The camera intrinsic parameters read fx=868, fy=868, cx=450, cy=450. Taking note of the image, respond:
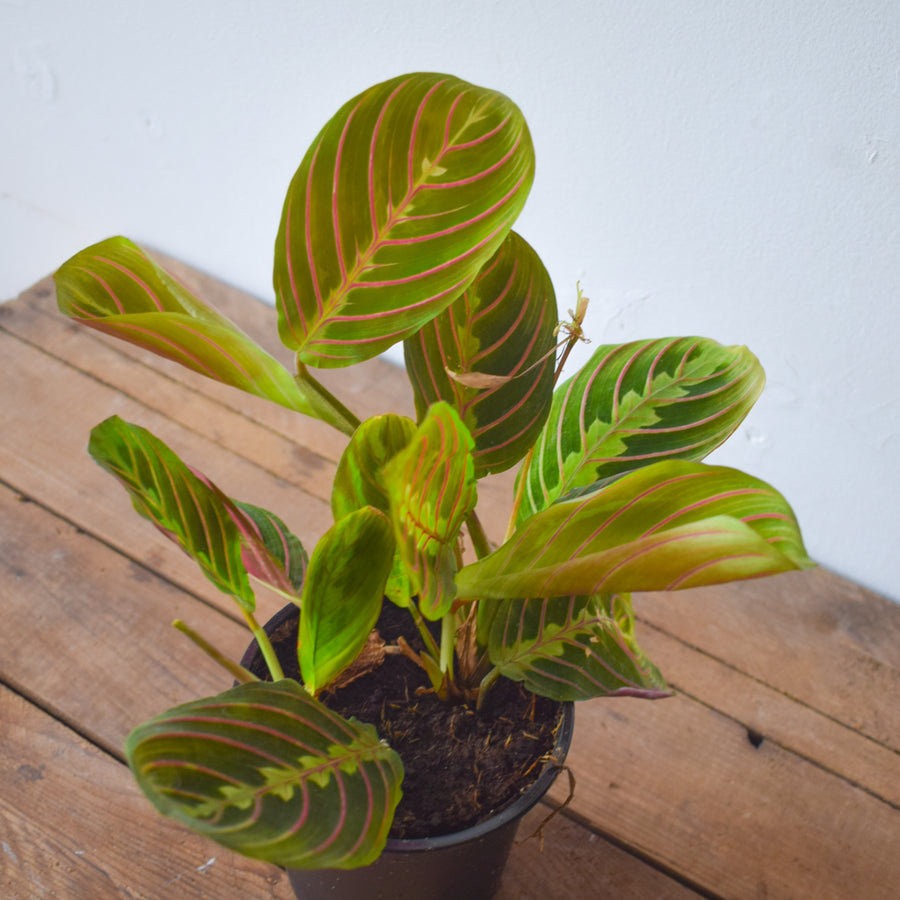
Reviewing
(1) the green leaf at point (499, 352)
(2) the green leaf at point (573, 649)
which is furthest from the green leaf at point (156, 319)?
(2) the green leaf at point (573, 649)

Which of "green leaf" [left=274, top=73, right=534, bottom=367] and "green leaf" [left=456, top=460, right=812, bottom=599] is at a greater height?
"green leaf" [left=274, top=73, right=534, bottom=367]

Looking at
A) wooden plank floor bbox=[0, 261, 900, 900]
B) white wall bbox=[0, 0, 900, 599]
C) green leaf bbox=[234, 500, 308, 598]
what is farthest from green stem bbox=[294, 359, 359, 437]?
white wall bbox=[0, 0, 900, 599]

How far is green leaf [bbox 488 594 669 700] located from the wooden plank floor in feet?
0.95

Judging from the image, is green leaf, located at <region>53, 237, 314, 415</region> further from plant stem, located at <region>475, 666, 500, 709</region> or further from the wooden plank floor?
the wooden plank floor

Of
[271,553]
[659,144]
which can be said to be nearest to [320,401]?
[271,553]

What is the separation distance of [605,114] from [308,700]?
0.72 metres

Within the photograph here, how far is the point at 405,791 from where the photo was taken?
1.95 feet

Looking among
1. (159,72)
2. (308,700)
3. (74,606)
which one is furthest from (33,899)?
(159,72)

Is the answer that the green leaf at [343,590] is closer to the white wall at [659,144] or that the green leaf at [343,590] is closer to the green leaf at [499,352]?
the green leaf at [499,352]

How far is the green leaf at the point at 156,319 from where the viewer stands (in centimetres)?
44

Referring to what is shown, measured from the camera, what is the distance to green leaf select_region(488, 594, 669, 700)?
0.53m

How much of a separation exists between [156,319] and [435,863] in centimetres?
40

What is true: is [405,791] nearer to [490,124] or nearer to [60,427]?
[490,124]

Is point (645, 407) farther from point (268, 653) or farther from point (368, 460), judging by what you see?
point (268, 653)
